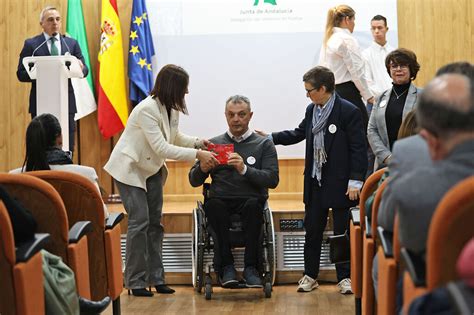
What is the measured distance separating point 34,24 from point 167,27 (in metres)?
1.19

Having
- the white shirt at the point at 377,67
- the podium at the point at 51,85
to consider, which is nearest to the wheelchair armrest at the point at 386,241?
the podium at the point at 51,85

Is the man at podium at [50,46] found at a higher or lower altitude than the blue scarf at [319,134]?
higher

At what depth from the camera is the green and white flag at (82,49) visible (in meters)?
7.27

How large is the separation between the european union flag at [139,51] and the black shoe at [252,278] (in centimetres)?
251

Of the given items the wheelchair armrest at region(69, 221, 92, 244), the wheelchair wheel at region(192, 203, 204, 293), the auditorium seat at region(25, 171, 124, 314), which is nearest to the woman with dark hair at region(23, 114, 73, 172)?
the auditorium seat at region(25, 171, 124, 314)

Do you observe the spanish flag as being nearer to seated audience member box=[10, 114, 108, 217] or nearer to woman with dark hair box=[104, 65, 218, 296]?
woman with dark hair box=[104, 65, 218, 296]

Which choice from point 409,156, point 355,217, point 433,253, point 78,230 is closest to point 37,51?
point 78,230

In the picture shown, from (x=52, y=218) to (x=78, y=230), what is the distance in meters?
0.21

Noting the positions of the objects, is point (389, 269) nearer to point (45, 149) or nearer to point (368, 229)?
point (368, 229)

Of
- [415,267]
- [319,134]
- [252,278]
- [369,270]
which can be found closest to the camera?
[415,267]

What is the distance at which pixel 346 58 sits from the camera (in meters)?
6.36

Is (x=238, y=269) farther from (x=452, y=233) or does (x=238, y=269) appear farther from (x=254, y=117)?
(x=452, y=233)

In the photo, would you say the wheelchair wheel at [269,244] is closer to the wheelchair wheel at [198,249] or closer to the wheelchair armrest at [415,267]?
the wheelchair wheel at [198,249]

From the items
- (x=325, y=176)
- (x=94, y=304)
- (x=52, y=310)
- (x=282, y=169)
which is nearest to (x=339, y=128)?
(x=325, y=176)
